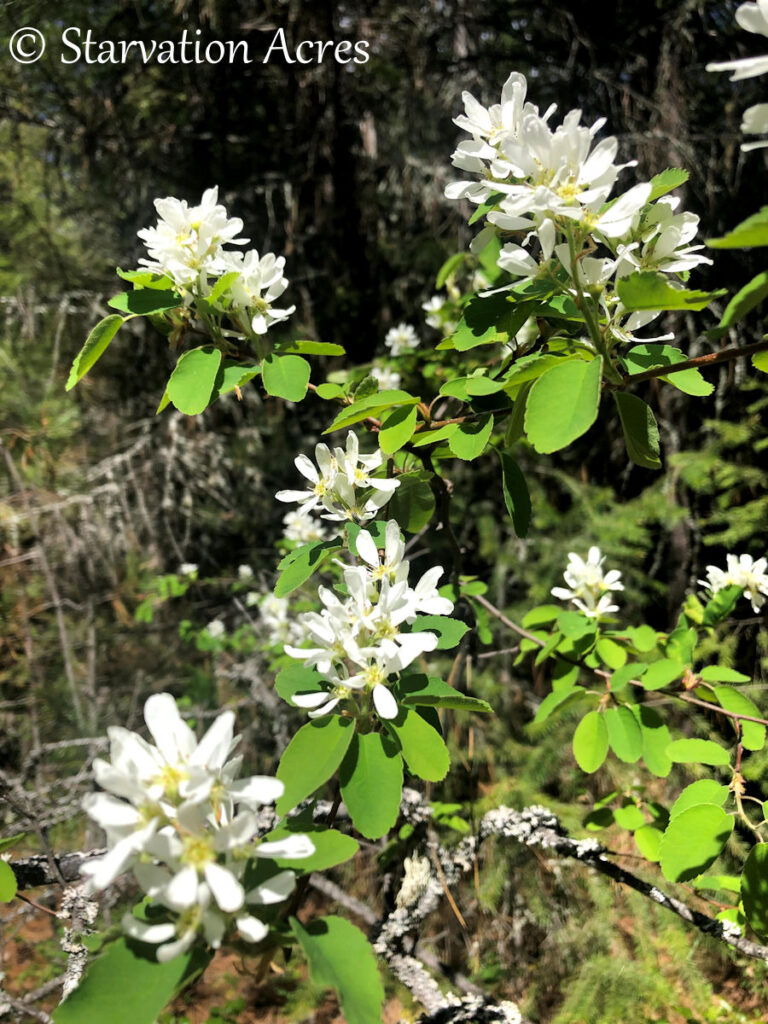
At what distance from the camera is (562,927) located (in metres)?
1.99

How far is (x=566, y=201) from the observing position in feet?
1.91

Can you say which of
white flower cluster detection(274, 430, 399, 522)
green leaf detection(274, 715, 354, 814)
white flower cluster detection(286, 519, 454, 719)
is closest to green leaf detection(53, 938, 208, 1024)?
green leaf detection(274, 715, 354, 814)

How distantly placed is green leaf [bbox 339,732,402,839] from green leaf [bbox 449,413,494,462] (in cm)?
34

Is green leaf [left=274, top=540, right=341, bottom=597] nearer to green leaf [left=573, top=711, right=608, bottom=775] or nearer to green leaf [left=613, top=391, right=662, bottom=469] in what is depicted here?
green leaf [left=613, top=391, right=662, bottom=469]

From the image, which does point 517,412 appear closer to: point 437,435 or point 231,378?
point 437,435

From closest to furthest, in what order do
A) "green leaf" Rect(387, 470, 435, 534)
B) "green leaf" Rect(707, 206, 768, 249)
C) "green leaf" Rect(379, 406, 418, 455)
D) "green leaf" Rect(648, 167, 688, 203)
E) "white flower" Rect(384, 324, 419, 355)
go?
"green leaf" Rect(707, 206, 768, 249), "green leaf" Rect(648, 167, 688, 203), "green leaf" Rect(379, 406, 418, 455), "green leaf" Rect(387, 470, 435, 534), "white flower" Rect(384, 324, 419, 355)

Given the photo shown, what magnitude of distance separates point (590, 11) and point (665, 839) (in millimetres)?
3455

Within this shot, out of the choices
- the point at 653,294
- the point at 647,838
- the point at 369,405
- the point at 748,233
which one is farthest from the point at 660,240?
the point at 647,838

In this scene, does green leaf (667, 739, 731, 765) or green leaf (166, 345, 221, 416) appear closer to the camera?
green leaf (166, 345, 221, 416)

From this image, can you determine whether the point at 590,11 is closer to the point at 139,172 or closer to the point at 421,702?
the point at 139,172

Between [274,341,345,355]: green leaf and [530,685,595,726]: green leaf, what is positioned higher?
[274,341,345,355]: green leaf

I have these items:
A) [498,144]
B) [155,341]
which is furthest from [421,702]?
[155,341]

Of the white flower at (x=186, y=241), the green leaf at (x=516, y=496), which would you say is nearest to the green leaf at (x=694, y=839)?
the green leaf at (x=516, y=496)

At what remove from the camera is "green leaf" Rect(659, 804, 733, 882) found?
0.68 m
